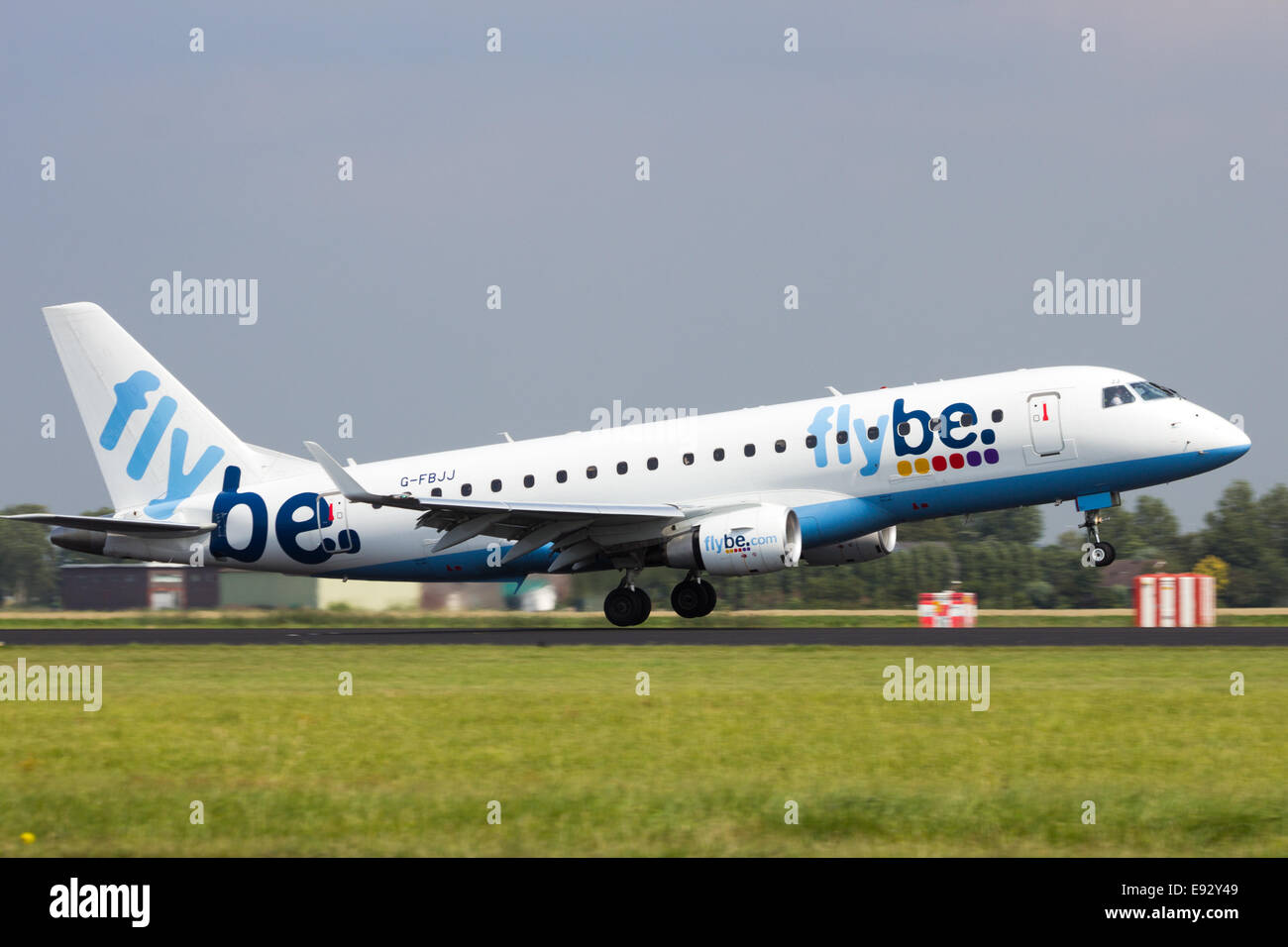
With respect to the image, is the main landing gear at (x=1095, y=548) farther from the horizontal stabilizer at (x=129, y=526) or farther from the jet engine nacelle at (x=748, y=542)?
the horizontal stabilizer at (x=129, y=526)

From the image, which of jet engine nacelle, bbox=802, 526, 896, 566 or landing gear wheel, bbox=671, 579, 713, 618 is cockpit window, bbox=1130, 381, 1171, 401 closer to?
jet engine nacelle, bbox=802, 526, 896, 566

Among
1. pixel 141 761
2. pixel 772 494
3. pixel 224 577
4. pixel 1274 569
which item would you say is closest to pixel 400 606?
pixel 224 577

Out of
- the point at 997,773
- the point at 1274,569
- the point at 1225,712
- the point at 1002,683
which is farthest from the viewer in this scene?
the point at 1274,569

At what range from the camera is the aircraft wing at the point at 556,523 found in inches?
1227

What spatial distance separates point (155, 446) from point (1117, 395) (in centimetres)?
2185

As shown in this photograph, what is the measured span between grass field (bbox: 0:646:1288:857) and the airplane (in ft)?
30.2

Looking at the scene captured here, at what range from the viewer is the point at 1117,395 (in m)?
30.7

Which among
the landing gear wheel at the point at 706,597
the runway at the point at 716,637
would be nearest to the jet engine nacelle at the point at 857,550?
the runway at the point at 716,637

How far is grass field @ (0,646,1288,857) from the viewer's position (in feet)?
37.7

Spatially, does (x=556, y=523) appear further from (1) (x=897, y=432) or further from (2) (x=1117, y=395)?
(2) (x=1117, y=395)

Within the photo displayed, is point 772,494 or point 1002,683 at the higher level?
point 772,494

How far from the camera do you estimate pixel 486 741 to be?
50.2 ft

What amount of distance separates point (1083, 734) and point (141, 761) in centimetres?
918

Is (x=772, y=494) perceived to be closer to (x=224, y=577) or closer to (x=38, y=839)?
(x=224, y=577)
